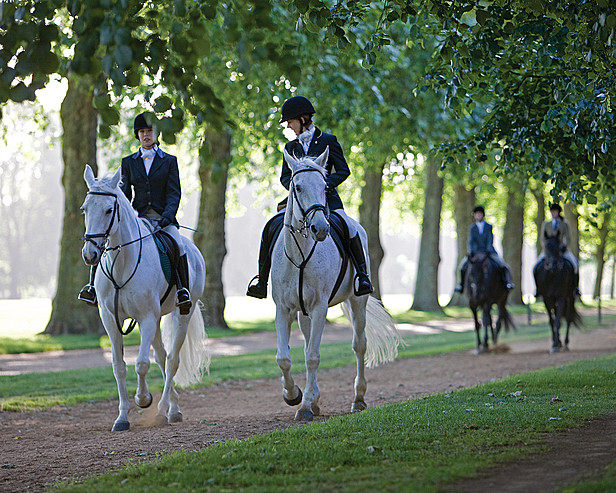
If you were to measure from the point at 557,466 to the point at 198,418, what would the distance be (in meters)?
5.23

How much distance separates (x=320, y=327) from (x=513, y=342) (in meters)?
13.2

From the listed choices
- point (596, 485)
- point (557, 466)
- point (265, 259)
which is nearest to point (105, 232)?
point (265, 259)

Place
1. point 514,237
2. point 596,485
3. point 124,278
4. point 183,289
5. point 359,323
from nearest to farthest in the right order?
point 596,485, point 124,278, point 183,289, point 359,323, point 514,237

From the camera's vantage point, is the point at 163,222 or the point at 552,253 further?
the point at 552,253

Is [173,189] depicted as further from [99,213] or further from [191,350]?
[191,350]

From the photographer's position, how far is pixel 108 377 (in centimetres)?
1415

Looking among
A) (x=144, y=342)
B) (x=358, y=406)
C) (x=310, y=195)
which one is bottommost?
(x=358, y=406)

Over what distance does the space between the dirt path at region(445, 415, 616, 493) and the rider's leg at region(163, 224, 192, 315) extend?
435 cm

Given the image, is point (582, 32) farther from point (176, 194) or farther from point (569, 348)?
point (569, 348)

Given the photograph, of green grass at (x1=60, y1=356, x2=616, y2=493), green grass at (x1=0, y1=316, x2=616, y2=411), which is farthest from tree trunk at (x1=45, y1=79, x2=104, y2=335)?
green grass at (x1=60, y1=356, x2=616, y2=493)

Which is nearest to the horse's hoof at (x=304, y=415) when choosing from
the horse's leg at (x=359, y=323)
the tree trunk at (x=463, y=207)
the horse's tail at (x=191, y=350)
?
the horse's leg at (x=359, y=323)

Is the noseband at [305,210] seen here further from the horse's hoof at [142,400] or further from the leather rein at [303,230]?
the horse's hoof at [142,400]

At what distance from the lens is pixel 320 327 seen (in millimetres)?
8898

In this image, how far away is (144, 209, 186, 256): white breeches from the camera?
9.66 meters
